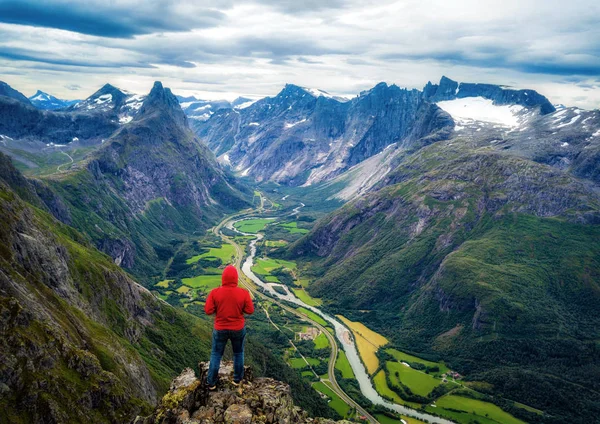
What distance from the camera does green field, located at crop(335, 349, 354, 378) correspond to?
17319cm

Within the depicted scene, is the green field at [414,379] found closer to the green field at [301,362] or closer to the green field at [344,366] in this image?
the green field at [344,366]

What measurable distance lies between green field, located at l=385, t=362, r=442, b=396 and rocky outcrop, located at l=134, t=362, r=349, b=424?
144561 millimetres

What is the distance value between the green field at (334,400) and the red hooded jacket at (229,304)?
128 metres

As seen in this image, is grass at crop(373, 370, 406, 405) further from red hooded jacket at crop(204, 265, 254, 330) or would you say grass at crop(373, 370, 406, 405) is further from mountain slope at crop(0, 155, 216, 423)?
red hooded jacket at crop(204, 265, 254, 330)

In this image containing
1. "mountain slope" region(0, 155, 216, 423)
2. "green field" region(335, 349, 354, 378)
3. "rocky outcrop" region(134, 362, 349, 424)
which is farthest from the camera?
"green field" region(335, 349, 354, 378)

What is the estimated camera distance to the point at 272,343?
19412 cm

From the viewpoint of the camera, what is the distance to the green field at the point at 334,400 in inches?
5763

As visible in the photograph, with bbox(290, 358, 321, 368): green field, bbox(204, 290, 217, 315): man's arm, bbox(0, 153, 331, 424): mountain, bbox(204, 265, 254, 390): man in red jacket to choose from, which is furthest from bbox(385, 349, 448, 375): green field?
bbox(204, 290, 217, 315): man's arm

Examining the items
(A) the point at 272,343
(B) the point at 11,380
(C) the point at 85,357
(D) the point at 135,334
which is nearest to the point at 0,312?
(B) the point at 11,380

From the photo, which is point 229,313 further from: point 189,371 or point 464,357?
point 464,357

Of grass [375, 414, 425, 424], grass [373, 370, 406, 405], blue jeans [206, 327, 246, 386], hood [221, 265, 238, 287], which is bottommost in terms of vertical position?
grass [373, 370, 406, 405]

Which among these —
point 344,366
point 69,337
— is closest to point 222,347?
point 69,337

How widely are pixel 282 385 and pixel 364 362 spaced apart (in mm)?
159343

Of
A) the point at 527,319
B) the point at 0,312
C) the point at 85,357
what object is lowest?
the point at 527,319
